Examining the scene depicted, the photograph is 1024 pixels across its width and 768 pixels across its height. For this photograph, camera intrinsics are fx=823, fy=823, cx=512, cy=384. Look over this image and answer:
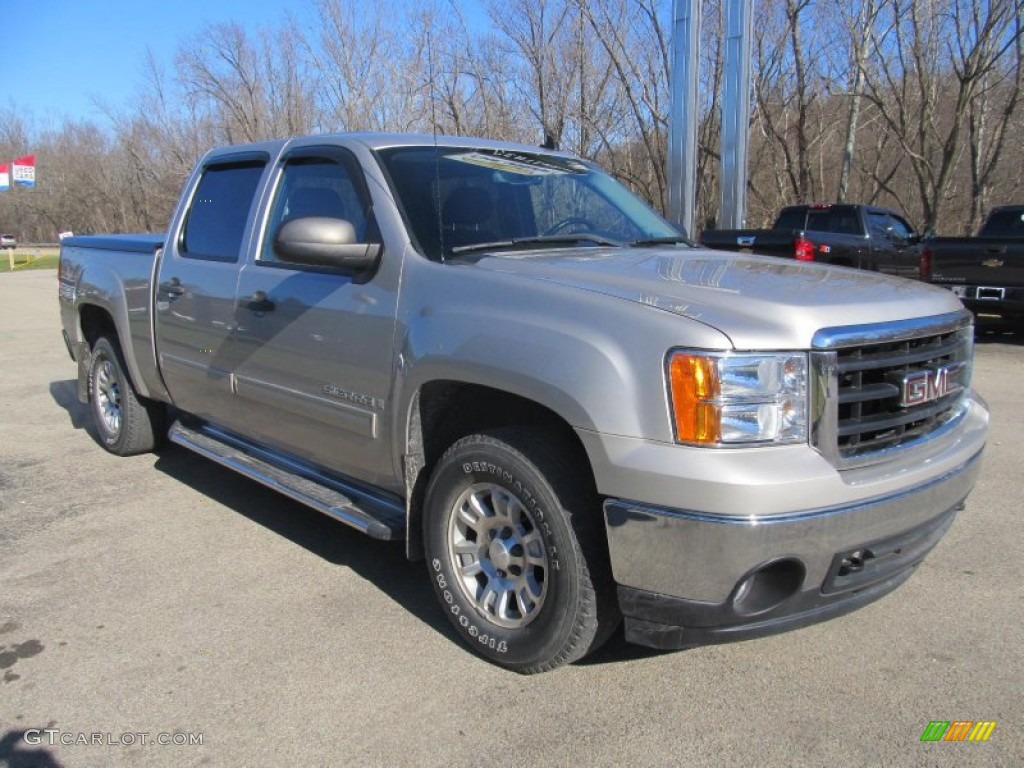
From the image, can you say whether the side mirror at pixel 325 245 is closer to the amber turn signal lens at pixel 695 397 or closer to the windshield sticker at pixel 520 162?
the windshield sticker at pixel 520 162

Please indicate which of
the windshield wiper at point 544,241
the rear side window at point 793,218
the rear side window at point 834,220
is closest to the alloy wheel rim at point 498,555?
the windshield wiper at point 544,241

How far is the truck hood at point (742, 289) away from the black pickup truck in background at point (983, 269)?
28.7 feet

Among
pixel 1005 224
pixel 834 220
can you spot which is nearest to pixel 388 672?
pixel 1005 224

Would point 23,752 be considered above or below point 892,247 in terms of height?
below

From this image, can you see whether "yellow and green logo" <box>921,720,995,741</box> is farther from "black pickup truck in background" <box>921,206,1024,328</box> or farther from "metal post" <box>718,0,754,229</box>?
"metal post" <box>718,0,754,229</box>

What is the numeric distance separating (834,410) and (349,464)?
2112 millimetres

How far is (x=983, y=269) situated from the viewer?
10883mm

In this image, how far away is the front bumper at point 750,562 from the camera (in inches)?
95.4

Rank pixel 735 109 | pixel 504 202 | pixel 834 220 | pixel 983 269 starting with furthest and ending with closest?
pixel 834 220 → pixel 735 109 → pixel 983 269 → pixel 504 202

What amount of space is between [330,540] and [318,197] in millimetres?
1807

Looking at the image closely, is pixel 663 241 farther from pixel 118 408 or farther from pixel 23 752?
pixel 118 408

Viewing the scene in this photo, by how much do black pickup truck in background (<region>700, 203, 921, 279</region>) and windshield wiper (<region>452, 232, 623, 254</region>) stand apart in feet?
32.1

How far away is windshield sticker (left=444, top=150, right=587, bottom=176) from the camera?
3.96 m

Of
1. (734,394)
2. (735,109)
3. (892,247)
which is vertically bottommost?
(734,394)
